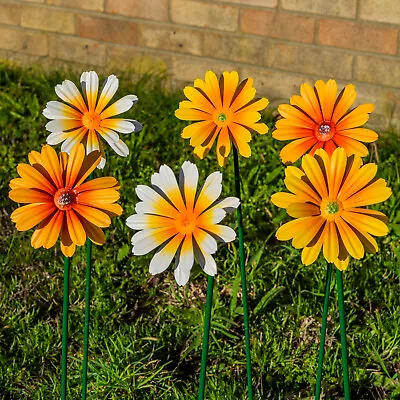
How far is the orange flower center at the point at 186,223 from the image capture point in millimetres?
1649

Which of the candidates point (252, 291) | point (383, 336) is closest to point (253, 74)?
point (252, 291)

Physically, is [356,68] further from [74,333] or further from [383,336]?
[74,333]

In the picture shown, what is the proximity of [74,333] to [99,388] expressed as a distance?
1.14 ft

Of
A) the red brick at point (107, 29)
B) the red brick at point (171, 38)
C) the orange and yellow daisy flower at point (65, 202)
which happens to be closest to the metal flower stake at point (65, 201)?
the orange and yellow daisy flower at point (65, 202)

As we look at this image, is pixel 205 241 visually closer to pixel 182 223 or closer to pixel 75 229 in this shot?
pixel 182 223

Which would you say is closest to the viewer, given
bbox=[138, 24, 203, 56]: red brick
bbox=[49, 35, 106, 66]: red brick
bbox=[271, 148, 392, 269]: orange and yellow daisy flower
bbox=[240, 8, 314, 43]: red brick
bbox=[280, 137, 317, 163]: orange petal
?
bbox=[271, 148, 392, 269]: orange and yellow daisy flower

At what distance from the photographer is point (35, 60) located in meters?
4.53

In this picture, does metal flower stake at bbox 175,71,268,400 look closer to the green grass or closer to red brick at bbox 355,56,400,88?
the green grass

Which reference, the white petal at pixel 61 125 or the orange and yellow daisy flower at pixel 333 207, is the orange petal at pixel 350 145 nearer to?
the orange and yellow daisy flower at pixel 333 207

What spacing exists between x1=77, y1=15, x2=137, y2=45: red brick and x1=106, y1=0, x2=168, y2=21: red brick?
1.9 inches

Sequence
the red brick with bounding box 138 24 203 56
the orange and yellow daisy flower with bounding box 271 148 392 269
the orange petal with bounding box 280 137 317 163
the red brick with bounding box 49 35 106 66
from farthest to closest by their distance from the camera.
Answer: the red brick with bounding box 49 35 106 66, the red brick with bounding box 138 24 203 56, the orange petal with bounding box 280 137 317 163, the orange and yellow daisy flower with bounding box 271 148 392 269

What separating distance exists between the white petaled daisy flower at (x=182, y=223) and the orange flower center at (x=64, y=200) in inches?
4.6

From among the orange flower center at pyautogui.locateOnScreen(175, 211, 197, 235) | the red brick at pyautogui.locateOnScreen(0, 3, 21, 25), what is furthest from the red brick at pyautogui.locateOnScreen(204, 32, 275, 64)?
the orange flower center at pyautogui.locateOnScreen(175, 211, 197, 235)

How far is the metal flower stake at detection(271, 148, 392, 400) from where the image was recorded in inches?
62.6
